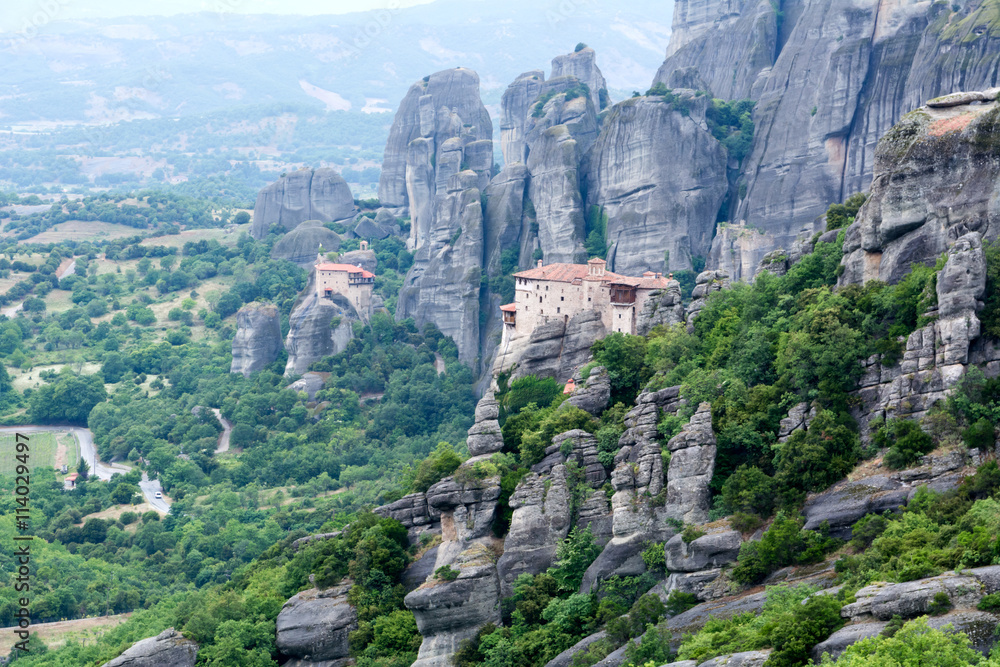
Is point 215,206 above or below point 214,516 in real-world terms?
above

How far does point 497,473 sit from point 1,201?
156m

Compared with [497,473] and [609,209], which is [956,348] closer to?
[497,473]

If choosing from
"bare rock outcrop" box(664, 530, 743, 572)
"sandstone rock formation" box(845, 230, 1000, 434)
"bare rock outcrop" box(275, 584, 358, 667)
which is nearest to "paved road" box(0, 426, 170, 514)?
"bare rock outcrop" box(275, 584, 358, 667)

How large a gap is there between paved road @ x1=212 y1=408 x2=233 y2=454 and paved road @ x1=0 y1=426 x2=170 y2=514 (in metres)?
6.56

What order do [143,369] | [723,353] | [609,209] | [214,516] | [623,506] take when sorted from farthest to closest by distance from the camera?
1. [143,369]
2. [609,209]
3. [214,516]
4. [723,353]
5. [623,506]

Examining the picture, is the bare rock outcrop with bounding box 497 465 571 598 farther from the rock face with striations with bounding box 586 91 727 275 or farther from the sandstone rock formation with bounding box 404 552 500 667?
the rock face with striations with bounding box 586 91 727 275

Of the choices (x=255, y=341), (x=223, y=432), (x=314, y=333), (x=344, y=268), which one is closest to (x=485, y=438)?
(x=223, y=432)

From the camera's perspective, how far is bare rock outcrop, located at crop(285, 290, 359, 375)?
4318 inches

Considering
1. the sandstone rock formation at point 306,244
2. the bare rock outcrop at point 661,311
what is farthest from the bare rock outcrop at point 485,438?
the sandstone rock formation at point 306,244

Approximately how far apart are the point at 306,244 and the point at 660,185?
155 ft

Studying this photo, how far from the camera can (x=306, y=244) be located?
13438cm

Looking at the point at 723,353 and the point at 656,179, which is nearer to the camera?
the point at 723,353

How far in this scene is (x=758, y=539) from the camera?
4216 centimetres

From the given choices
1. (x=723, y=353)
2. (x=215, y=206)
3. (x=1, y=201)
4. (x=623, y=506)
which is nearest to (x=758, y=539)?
(x=623, y=506)
